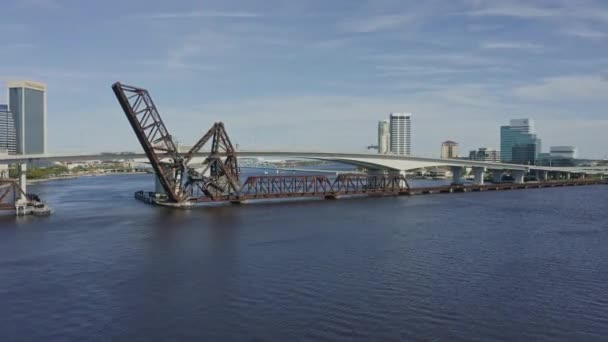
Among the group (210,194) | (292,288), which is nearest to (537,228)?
(292,288)

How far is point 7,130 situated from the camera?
135m

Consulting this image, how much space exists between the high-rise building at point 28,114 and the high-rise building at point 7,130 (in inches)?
220

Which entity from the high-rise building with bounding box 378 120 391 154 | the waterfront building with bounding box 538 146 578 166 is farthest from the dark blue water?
the high-rise building with bounding box 378 120 391 154

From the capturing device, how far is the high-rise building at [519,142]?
11900 cm

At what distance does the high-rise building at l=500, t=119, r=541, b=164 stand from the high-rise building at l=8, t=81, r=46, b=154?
112665 mm

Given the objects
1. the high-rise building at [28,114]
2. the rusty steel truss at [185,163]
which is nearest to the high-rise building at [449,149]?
the high-rise building at [28,114]

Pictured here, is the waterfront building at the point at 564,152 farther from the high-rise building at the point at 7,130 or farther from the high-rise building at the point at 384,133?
the high-rise building at the point at 7,130

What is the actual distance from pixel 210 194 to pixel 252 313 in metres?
24.1

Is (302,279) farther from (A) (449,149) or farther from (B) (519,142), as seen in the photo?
(A) (449,149)

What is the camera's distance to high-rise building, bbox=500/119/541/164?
119m

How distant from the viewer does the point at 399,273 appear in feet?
52.7

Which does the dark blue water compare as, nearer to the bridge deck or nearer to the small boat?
the small boat

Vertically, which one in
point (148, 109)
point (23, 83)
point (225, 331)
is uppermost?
point (23, 83)

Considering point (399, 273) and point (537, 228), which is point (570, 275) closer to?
point (399, 273)
